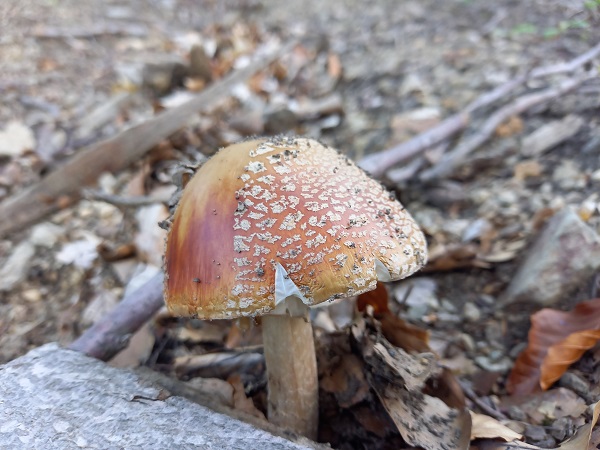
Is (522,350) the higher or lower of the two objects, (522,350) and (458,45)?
the lower

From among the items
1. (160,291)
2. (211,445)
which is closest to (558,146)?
(160,291)

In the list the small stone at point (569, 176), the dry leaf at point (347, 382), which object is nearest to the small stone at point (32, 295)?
the dry leaf at point (347, 382)

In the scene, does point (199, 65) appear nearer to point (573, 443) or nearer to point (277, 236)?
point (277, 236)

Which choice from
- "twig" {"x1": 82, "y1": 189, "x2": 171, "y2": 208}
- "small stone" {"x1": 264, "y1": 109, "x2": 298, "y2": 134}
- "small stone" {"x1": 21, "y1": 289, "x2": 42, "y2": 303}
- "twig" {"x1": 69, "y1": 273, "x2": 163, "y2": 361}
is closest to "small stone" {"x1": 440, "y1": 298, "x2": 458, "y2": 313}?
"twig" {"x1": 69, "y1": 273, "x2": 163, "y2": 361}

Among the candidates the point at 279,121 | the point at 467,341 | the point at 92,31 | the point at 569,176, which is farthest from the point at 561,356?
the point at 92,31

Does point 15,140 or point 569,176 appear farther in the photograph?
point 15,140

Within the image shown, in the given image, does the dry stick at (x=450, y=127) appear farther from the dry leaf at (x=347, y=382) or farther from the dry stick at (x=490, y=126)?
the dry leaf at (x=347, y=382)

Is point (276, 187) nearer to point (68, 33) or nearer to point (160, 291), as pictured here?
point (160, 291)
